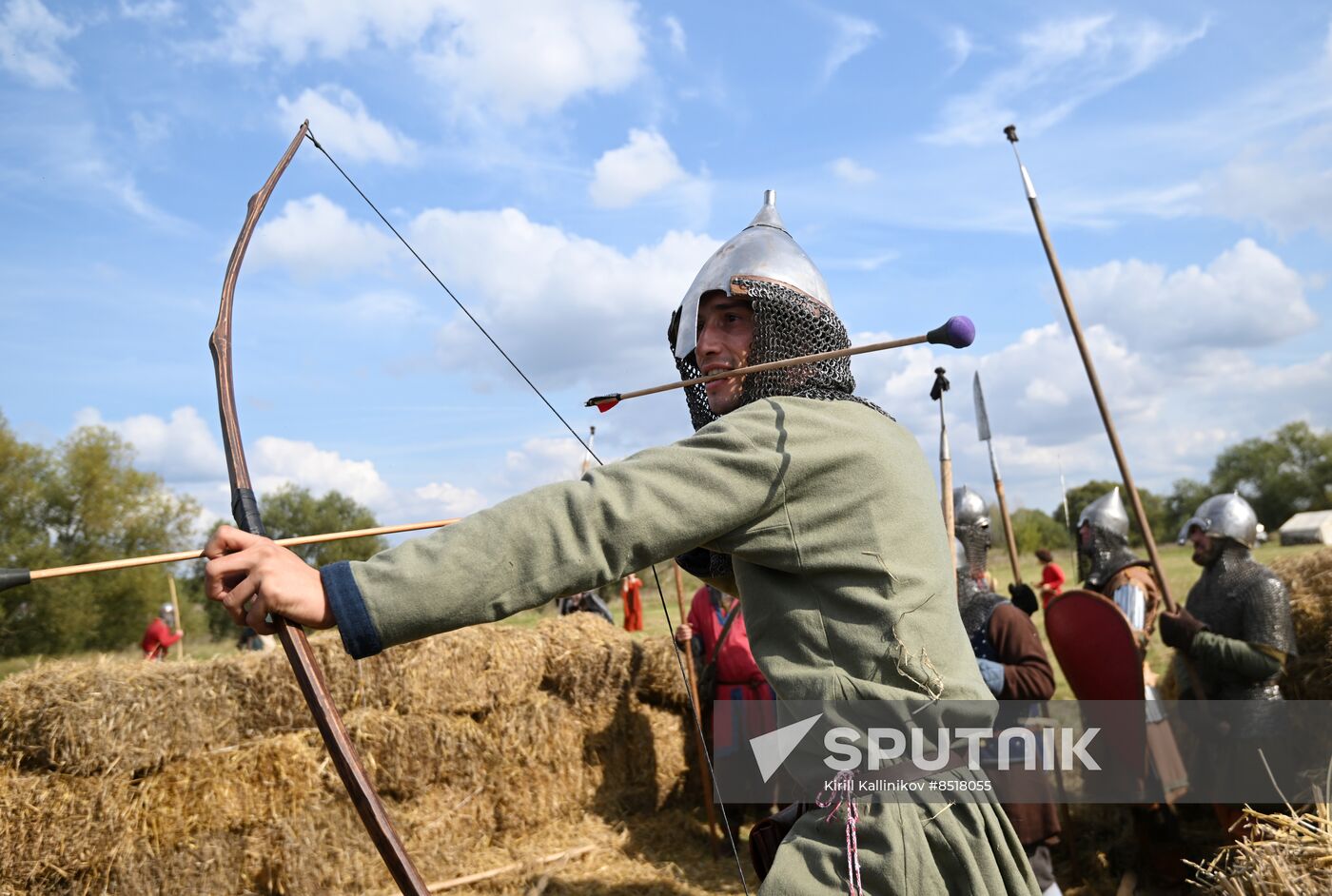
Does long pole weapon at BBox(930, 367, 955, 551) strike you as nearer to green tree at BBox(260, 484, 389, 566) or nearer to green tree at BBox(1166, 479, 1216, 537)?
green tree at BBox(260, 484, 389, 566)

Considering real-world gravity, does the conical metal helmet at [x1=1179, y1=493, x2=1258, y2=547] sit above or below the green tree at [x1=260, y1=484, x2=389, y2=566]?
below

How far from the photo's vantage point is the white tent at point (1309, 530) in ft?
94.9

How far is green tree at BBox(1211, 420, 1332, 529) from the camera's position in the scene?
150 ft

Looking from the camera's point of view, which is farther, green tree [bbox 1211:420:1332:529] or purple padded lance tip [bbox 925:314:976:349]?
green tree [bbox 1211:420:1332:529]

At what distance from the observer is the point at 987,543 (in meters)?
6.21

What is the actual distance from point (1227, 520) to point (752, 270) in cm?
482

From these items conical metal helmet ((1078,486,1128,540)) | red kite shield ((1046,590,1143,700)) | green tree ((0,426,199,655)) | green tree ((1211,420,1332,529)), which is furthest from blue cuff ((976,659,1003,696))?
green tree ((1211,420,1332,529))

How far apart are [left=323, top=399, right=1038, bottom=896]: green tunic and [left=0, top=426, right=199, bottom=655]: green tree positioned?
1048 inches

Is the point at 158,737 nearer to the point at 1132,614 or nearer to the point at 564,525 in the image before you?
the point at 564,525

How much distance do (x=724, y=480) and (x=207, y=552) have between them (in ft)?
2.59

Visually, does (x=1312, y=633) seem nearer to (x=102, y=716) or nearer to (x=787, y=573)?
(x=787, y=573)

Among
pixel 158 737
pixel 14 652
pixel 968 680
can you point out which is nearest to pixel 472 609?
pixel 968 680

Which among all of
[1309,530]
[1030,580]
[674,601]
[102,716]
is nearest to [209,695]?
[102,716]

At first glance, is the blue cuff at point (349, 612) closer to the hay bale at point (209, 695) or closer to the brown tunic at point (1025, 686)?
the brown tunic at point (1025, 686)
